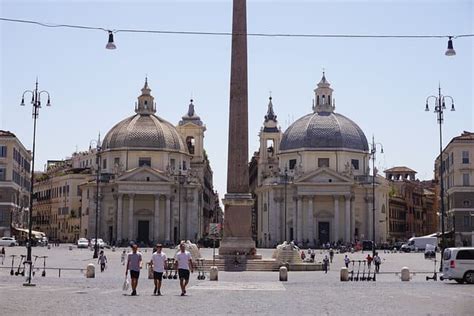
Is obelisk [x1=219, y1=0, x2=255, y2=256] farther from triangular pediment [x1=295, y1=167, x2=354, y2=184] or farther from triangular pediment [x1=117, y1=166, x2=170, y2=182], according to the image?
triangular pediment [x1=117, y1=166, x2=170, y2=182]

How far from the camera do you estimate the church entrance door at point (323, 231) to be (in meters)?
99.3

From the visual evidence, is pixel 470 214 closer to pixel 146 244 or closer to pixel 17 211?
pixel 146 244

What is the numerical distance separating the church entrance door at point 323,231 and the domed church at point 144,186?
53.1ft

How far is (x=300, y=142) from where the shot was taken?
10488 centimetres

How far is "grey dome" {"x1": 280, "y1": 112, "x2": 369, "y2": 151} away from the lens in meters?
104

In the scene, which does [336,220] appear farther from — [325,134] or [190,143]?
[190,143]

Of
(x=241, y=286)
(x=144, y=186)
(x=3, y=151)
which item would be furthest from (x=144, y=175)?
(x=241, y=286)

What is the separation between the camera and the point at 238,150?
132 ft

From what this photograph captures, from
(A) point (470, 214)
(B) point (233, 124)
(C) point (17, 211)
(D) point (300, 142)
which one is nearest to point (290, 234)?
(D) point (300, 142)

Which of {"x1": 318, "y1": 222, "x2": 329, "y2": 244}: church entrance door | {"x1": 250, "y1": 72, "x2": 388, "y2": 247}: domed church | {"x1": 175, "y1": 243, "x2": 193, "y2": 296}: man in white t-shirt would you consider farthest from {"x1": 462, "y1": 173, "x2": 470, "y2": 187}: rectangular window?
{"x1": 175, "y1": 243, "x2": 193, "y2": 296}: man in white t-shirt

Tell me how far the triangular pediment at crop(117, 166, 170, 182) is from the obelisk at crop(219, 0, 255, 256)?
6095 cm

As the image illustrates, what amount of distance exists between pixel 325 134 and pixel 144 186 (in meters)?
23.4

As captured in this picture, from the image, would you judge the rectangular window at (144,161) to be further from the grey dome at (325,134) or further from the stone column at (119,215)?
the grey dome at (325,134)

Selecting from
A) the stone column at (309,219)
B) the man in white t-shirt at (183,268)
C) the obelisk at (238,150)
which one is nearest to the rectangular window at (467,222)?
the stone column at (309,219)
